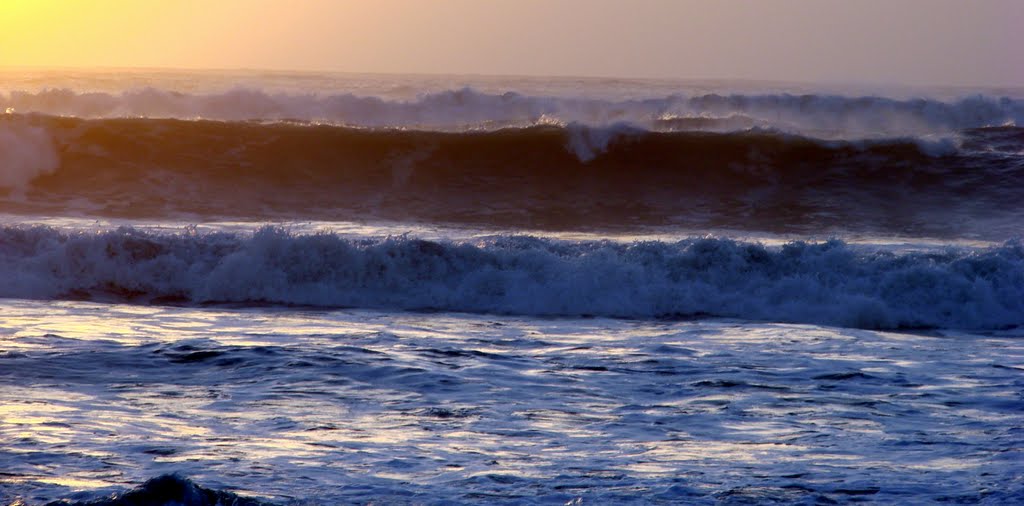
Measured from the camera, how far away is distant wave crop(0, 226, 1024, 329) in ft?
33.7

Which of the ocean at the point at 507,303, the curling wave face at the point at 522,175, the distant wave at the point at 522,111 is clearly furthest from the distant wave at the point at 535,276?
the distant wave at the point at 522,111

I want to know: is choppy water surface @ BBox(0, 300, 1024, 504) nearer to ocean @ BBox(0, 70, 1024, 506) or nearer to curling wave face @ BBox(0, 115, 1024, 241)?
ocean @ BBox(0, 70, 1024, 506)

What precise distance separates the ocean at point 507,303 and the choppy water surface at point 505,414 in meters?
0.03

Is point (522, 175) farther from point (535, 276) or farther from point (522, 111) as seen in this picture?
point (535, 276)

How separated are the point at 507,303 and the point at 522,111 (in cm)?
1371

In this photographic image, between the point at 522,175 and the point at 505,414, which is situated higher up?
the point at 522,175

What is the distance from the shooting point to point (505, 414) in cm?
572

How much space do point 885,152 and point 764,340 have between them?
11915mm

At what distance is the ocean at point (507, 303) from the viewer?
4754 millimetres

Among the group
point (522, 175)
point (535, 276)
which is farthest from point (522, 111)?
point (535, 276)

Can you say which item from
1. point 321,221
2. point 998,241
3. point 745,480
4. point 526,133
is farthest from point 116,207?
point 745,480

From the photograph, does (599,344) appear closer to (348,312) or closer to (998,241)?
(348,312)

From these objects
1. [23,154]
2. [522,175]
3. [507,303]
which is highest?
[23,154]

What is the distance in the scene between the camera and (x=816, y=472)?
4.73 meters
